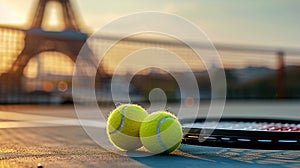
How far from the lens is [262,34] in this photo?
1245 cm

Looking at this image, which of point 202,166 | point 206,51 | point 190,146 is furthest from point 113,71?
point 202,166

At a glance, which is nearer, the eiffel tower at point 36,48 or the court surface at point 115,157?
the court surface at point 115,157

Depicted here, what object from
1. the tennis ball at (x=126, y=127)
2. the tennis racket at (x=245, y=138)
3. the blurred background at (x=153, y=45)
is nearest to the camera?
the tennis racket at (x=245, y=138)

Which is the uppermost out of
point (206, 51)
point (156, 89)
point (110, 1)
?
point (110, 1)

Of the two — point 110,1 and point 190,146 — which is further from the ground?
point 110,1

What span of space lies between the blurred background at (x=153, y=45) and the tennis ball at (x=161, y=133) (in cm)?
566

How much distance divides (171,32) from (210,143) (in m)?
5.12

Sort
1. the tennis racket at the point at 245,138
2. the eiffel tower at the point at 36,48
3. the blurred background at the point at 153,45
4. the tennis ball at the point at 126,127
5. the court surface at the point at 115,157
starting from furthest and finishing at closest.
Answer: the eiffel tower at the point at 36,48, the blurred background at the point at 153,45, the tennis ball at the point at 126,127, the tennis racket at the point at 245,138, the court surface at the point at 115,157

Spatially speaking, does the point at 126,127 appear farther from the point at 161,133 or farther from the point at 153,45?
the point at 153,45

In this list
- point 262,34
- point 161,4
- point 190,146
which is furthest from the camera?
point 262,34

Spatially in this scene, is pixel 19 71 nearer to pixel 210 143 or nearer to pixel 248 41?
pixel 248 41

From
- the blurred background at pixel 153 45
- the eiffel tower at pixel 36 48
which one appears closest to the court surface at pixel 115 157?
the blurred background at pixel 153 45

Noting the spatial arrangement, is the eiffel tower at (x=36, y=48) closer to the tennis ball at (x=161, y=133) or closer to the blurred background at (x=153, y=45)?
the blurred background at (x=153, y=45)

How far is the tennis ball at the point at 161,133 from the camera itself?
2.79 m
